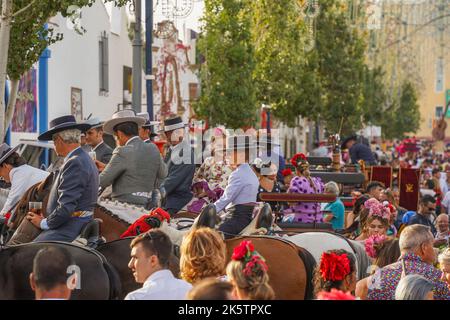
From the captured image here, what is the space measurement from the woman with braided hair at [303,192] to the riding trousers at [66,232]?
21.3 feet

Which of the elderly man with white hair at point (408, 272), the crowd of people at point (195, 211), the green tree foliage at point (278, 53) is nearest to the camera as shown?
the crowd of people at point (195, 211)

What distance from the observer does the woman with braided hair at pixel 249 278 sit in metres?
6.80

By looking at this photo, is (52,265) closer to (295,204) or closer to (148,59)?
(295,204)

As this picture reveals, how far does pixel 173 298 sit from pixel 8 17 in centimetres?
839

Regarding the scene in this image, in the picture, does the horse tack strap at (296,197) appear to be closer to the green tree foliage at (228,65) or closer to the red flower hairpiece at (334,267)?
the red flower hairpiece at (334,267)

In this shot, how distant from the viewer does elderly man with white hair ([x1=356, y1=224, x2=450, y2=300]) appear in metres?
9.43

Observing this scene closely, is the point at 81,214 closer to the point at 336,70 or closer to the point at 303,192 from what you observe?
the point at 303,192

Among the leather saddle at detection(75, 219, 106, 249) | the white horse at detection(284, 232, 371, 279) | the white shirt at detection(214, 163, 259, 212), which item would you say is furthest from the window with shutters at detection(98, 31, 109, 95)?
the leather saddle at detection(75, 219, 106, 249)

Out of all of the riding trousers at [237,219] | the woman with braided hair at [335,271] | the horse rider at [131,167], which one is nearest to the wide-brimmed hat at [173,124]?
the horse rider at [131,167]

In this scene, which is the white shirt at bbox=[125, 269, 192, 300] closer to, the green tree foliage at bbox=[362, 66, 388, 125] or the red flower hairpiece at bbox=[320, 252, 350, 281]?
the red flower hairpiece at bbox=[320, 252, 350, 281]

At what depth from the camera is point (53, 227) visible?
10391mm

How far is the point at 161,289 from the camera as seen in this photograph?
24.7 feet

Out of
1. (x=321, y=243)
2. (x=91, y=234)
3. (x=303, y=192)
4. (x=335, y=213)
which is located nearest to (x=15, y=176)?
(x=91, y=234)

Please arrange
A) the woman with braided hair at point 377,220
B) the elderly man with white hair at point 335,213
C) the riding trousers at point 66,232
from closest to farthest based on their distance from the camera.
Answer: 1. the riding trousers at point 66,232
2. the woman with braided hair at point 377,220
3. the elderly man with white hair at point 335,213
